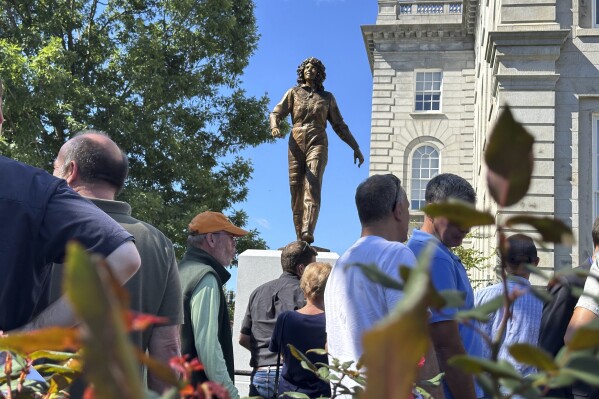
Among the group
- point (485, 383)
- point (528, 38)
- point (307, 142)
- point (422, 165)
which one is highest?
point (528, 38)

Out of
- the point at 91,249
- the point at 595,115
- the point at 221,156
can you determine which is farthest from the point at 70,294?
the point at 221,156

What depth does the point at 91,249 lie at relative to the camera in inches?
77.3

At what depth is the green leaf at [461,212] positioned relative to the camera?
1.80 ft

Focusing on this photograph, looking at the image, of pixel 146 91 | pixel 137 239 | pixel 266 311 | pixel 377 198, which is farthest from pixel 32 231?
pixel 146 91

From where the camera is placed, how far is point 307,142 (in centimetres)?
902

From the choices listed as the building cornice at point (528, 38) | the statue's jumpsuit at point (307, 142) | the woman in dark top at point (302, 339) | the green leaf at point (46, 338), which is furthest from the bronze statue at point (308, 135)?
the green leaf at point (46, 338)

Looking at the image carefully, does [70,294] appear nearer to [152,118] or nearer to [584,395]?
[584,395]

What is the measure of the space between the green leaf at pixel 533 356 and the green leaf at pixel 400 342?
0.17 metres

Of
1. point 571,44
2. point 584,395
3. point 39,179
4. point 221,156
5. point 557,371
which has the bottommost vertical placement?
point 584,395

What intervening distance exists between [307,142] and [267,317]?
416cm

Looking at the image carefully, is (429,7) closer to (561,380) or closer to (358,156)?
(358,156)

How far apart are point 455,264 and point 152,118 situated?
52.9ft

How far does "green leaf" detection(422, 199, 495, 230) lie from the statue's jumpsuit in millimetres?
8301

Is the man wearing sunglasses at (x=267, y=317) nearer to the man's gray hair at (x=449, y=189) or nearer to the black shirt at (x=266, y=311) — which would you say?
the black shirt at (x=266, y=311)
